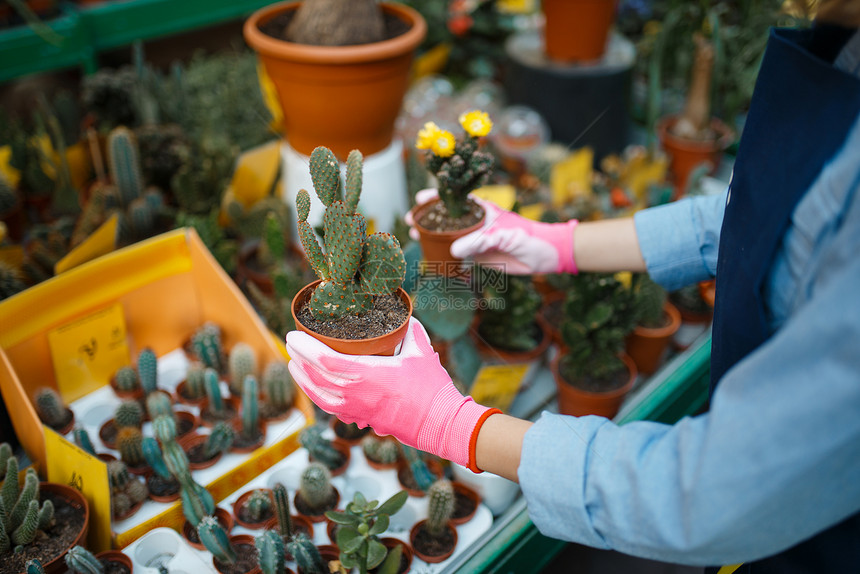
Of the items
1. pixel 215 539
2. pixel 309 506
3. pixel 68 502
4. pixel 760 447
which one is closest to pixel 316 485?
pixel 309 506

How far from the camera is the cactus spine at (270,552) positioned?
37.5 inches

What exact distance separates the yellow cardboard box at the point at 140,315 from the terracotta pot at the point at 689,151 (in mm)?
1422

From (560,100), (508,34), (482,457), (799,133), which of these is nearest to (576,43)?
(560,100)

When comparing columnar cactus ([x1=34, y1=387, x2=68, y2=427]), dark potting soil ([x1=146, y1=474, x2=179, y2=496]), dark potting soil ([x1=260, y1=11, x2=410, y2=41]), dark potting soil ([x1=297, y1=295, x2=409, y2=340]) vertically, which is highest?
dark potting soil ([x1=260, y1=11, x2=410, y2=41])

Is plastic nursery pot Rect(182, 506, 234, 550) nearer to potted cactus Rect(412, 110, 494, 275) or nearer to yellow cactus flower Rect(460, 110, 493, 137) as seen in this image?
potted cactus Rect(412, 110, 494, 275)

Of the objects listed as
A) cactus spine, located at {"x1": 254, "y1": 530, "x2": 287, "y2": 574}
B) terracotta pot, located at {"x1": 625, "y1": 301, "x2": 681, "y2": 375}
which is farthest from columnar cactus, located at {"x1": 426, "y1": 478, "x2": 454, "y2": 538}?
terracotta pot, located at {"x1": 625, "y1": 301, "x2": 681, "y2": 375}

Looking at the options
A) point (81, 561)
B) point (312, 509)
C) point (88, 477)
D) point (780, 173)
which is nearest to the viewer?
point (780, 173)

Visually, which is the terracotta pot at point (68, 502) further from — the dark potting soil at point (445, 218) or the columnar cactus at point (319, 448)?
the dark potting soil at point (445, 218)

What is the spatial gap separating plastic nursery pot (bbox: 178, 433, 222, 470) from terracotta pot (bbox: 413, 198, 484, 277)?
562 mm

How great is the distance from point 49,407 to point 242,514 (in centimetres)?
46

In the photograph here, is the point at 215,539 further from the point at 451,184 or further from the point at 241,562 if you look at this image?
the point at 451,184

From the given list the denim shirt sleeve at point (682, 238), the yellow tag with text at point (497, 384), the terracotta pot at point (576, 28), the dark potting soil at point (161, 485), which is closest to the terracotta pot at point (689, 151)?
the terracotta pot at point (576, 28)

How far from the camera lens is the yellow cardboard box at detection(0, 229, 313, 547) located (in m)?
A: 1.15

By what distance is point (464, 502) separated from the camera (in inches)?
46.7
